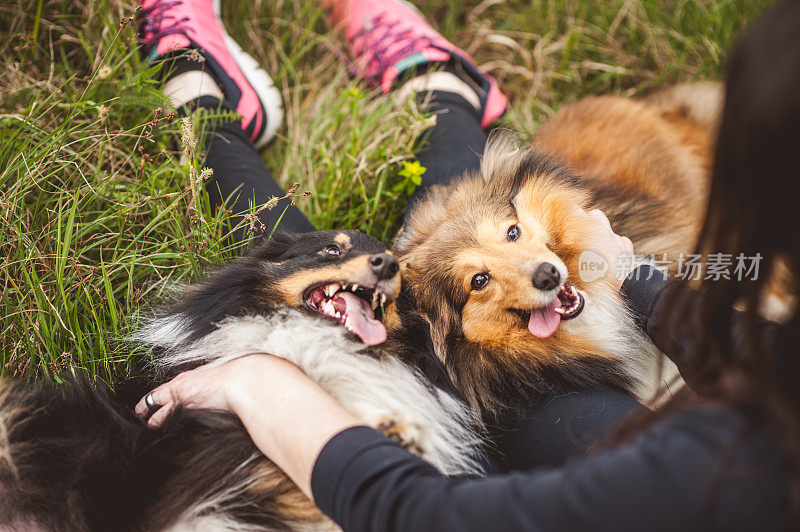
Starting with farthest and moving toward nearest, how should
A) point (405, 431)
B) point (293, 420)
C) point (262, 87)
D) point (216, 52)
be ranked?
point (262, 87) < point (216, 52) < point (405, 431) < point (293, 420)

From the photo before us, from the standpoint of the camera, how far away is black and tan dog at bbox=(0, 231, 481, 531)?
158 centimetres

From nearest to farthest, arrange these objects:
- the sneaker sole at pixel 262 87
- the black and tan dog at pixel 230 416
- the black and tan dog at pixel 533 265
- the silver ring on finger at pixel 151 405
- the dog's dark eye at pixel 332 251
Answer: the black and tan dog at pixel 230 416, the silver ring on finger at pixel 151 405, the dog's dark eye at pixel 332 251, the black and tan dog at pixel 533 265, the sneaker sole at pixel 262 87

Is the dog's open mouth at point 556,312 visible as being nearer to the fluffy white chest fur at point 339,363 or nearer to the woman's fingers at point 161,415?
the fluffy white chest fur at point 339,363

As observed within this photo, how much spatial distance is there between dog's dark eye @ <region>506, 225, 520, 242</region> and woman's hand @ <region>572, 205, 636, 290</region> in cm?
28

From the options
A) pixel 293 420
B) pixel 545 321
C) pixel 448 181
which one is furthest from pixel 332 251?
pixel 448 181

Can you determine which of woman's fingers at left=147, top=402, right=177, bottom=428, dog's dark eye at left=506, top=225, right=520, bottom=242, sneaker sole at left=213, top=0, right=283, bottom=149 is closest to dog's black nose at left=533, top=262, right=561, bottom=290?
dog's dark eye at left=506, top=225, right=520, bottom=242

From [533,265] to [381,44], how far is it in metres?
2.08

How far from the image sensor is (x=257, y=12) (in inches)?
147

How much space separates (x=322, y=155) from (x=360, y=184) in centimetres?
31

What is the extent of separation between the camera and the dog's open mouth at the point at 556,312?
221 cm

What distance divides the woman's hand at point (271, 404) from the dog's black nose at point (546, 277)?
0.95 metres

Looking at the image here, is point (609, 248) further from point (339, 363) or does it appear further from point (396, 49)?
point (396, 49)

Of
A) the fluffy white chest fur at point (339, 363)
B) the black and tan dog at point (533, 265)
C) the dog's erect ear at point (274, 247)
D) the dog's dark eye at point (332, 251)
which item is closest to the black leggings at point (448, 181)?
the black and tan dog at point (533, 265)

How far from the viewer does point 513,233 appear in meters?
2.36
